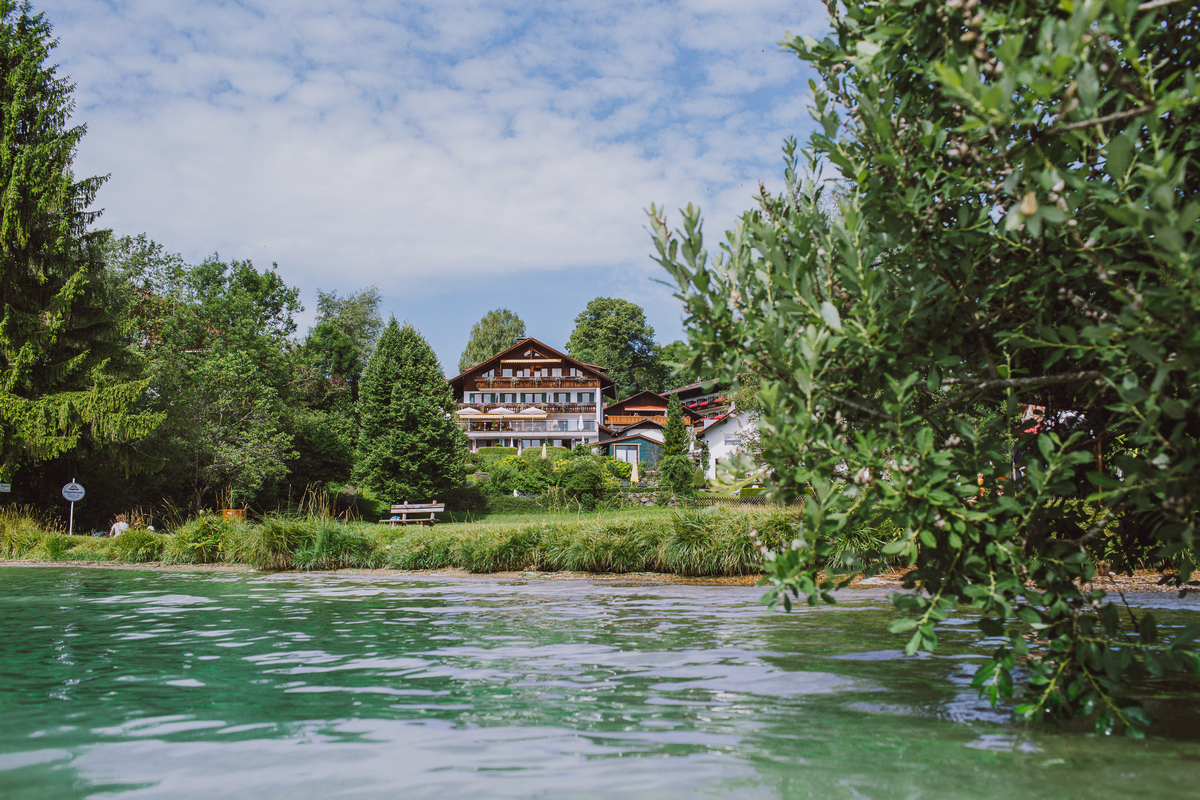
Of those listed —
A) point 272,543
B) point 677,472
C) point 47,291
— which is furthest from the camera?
point 677,472

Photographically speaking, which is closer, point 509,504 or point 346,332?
point 509,504

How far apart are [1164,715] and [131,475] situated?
31576 mm

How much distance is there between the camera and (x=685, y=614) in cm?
1015

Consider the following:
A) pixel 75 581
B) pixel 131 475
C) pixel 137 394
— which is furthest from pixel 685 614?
pixel 131 475

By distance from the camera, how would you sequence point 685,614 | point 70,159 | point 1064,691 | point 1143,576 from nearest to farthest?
point 1064,691 < point 685,614 < point 1143,576 < point 70,159

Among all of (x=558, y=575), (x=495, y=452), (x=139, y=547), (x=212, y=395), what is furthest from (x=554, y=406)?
(x=558, y=575)

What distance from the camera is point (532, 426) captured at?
254 ft

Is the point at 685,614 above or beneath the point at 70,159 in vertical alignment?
beneath

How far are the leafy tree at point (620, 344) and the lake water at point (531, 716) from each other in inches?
3644

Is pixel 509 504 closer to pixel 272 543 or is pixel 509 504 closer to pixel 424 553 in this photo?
pixel 424 553

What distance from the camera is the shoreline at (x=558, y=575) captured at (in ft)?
40.8

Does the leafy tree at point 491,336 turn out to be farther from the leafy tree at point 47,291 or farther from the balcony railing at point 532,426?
the leafy tree at point 47,291

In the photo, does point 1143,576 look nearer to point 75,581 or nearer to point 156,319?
point 75,581

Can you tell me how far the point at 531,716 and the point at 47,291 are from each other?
31331 millimetres
